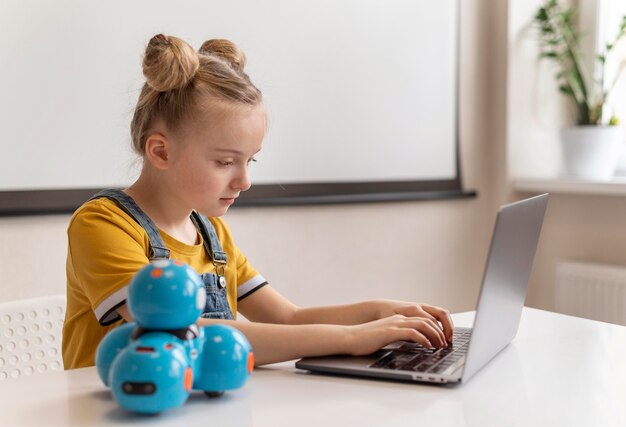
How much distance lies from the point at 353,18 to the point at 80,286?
150 cm

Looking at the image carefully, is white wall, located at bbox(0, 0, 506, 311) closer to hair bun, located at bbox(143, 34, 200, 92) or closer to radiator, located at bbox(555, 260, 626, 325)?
radiator, located at bbox(555, 260, 626, 325)

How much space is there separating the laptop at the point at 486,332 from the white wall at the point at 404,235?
3.70 ft

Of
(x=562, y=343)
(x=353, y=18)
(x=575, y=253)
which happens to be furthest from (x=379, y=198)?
(x=562, y=343)

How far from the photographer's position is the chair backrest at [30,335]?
4.60 ft

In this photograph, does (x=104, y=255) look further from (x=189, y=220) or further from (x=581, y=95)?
(x=581, y=95)

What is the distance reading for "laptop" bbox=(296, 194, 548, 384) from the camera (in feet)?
3.14

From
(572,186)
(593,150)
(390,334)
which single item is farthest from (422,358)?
(593,150)

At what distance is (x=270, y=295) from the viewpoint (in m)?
1.46

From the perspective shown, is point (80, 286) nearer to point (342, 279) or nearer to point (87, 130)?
point (87, 130)

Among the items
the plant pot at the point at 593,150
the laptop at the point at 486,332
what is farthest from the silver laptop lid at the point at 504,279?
the plant pot at the point at 593,150

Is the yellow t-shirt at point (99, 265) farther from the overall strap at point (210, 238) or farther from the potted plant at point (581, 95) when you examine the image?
the potted plant at point (581, 95)

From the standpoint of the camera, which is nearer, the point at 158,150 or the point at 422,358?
the point at 422,358

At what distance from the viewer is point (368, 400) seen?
918 millimetres

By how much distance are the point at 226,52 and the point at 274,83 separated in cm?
93
